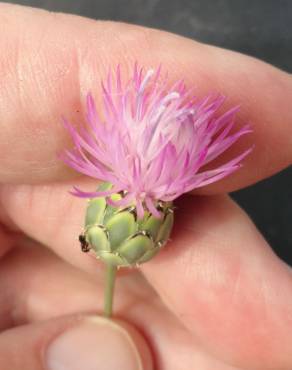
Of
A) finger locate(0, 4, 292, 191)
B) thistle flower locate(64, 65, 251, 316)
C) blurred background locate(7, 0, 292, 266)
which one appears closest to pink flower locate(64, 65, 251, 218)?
thistle flower locate(64, 65, 251, 316)

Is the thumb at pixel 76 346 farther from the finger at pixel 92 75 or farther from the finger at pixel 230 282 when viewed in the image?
the finger at pixel 92 75

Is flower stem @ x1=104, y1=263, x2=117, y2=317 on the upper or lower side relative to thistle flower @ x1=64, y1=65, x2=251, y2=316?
lower

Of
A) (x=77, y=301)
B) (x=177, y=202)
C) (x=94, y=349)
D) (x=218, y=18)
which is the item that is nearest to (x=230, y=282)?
(x=177, y=202)

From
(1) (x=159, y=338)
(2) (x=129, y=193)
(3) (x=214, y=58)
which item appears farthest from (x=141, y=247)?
(1) (x=159, y=338)

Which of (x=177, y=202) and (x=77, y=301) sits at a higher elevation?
(x=177, y=202)

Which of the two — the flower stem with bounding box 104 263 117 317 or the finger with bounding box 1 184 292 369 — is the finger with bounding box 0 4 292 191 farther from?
the flower stem with bounding box 104 263 117 317

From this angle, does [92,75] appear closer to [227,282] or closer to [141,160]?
[141,160]
